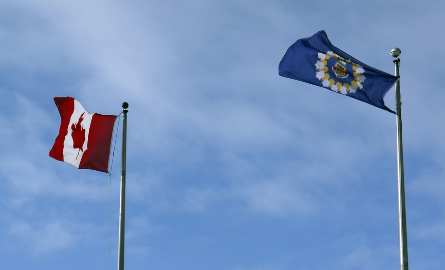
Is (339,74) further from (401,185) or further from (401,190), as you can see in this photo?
(401,190)

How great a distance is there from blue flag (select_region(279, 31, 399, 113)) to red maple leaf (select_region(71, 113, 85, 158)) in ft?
23.5

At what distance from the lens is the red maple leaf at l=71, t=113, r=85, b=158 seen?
22.2 metres

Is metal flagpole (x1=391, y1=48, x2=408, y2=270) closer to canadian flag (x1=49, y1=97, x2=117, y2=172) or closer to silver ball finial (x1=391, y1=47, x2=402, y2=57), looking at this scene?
silver ball finial (x1=391, y1=47, x2=402, y2=57)

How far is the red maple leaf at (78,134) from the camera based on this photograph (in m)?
22.2

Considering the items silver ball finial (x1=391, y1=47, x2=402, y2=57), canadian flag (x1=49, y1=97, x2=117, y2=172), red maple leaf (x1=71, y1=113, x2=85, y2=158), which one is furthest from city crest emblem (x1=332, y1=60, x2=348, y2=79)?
red maple leaf (x1=71, y1=113, x2=85, y2=158)

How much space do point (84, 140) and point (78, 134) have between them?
1.42 ft

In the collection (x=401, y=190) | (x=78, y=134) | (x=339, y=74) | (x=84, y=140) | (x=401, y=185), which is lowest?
(x=401, y=190)

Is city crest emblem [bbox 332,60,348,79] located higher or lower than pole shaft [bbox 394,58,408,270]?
higher

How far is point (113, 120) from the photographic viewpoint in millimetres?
22219

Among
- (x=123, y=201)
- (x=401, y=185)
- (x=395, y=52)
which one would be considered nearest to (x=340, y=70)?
(x=395, y=52)

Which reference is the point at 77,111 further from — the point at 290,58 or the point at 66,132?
the point at 290,58

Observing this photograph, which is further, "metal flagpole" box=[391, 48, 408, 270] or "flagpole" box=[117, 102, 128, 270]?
"flagpole" box=[117, 102, 128, 270]

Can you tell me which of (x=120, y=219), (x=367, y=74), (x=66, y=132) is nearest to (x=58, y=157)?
(x=66, y=132)

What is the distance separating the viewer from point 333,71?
19.9 meters
